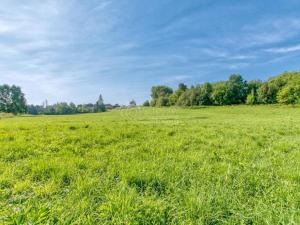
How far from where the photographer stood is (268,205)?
3.28 m

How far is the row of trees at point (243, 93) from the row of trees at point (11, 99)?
64.4 m

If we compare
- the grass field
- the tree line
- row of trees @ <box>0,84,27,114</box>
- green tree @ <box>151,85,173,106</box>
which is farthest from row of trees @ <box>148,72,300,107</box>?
the grass field

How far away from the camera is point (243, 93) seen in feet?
320

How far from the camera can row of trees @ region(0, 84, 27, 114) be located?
86625 millimetres

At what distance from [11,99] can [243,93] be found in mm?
99177

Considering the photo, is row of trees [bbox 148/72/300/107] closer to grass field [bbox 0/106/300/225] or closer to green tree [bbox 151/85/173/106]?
green tree [bbox 151/85/173/106]

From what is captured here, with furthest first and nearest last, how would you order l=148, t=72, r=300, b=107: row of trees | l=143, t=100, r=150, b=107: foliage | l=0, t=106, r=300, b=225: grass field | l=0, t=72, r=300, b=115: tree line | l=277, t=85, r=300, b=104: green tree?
l=143, t=100, r=150, b=107: foliage
l=0, t=72, r=300, b=115: tree line
l=148, t=72, r=300, b=107: row of trees
l=277, t=85, r=300, b=104: green tree
l=0, t=106, r=300, b=225: grass field

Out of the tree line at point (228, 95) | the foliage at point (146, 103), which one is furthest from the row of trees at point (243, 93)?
the foliage at point (146, 103)

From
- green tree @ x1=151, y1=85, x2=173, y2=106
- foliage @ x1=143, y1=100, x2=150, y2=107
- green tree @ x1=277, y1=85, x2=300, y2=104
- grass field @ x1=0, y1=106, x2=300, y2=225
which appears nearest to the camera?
grass field @ x1=0, y1=106, x2=300, y2=225

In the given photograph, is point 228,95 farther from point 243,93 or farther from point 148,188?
point 148,188

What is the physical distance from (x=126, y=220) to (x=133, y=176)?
1564 millimetres

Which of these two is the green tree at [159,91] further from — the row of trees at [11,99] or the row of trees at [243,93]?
the row of trees at [11,99]

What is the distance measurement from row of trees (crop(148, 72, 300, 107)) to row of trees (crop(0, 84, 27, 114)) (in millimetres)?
64428

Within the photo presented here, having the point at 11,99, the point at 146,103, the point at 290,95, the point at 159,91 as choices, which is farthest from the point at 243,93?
the point at 11,99
